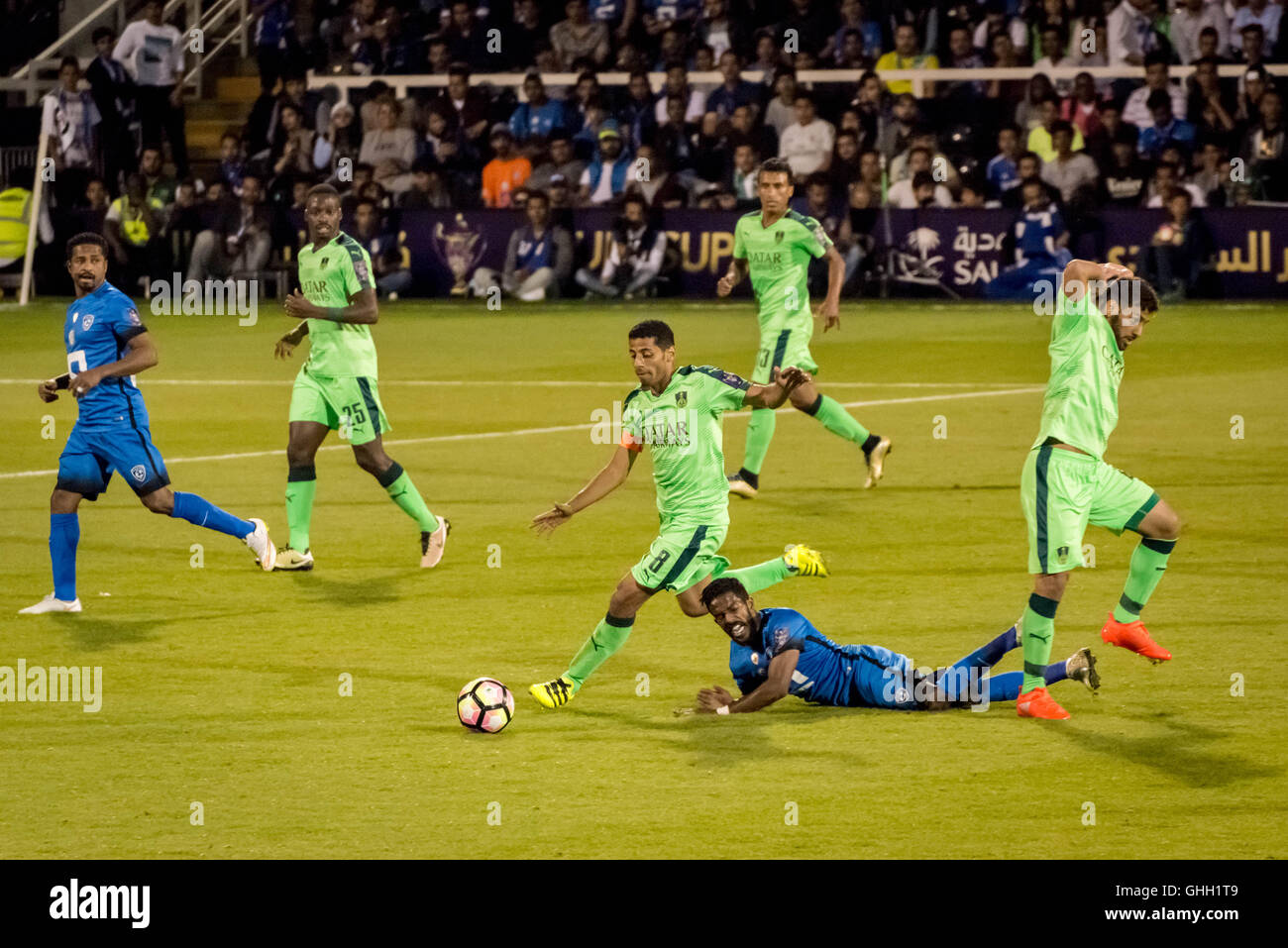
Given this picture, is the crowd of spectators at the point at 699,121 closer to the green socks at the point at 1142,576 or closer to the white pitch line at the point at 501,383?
the white pitch line at the point at 501,383

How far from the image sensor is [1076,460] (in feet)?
29.1

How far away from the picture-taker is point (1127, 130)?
Answer: 91.0ft

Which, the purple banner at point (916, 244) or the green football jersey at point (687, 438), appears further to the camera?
the purple banner at point (916, 244)

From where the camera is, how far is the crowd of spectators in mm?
27594

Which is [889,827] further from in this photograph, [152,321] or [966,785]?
[152,321]

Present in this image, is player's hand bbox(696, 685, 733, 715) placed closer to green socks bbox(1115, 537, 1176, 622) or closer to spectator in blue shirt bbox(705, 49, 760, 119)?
green socks bbox(1115, 537, 1176, 622)

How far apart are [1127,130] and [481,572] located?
18104mm

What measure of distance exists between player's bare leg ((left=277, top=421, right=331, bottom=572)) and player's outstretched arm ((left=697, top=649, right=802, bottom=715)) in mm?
4093

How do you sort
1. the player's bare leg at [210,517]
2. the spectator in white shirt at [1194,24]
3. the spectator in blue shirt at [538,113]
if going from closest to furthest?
the player's bare leg at [210,517]
the spectator in white shirt at [1194,24]
the spectator in blue shirt at [538,113]

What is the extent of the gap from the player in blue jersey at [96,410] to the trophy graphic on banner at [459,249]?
708 inches

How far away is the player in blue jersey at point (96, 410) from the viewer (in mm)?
10961

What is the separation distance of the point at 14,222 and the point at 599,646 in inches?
928

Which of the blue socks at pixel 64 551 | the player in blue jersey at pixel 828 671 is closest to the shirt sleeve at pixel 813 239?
the blue socks at pixel 64 551

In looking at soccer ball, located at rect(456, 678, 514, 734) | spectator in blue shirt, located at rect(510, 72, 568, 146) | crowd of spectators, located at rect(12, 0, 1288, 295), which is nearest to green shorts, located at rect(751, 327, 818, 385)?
soccer ball, located at rect(456, 678, 514, 734)
